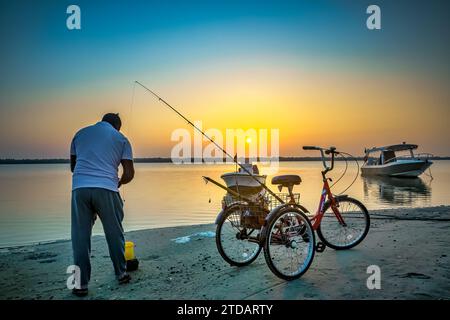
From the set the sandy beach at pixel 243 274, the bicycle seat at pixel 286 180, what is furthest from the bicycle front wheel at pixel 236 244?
the bicycle seat at pixel 286 180

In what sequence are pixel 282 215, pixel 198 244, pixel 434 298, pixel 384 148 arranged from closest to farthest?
pixel 434 298
pixel 282 215
pixel 198 244
pixel 384 148

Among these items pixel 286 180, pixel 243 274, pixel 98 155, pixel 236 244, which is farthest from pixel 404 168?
pixel 98 155

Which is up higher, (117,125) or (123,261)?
(117,125)

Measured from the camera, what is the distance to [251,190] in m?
5.34

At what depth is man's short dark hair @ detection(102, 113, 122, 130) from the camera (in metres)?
4.76

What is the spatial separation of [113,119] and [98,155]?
0.59 m

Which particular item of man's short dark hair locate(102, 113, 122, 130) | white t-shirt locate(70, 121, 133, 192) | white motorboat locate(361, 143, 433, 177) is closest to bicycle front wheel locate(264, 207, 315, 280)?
white t-shirt locate(70, 121, 133, 192)

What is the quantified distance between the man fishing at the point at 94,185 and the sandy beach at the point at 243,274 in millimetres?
570

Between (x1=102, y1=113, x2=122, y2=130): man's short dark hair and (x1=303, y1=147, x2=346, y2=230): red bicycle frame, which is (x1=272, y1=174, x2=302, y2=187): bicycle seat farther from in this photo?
(x1=102, y1=113, x2=122, y2=130): man's short dark hair

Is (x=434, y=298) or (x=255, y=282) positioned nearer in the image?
(x=434, y=298)

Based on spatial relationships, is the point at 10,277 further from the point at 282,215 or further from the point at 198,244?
the point at 282,215
